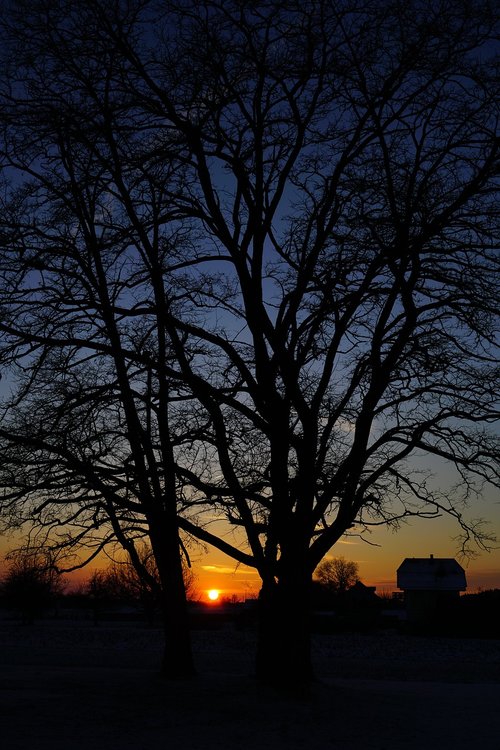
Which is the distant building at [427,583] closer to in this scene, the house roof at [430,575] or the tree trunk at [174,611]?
the house roof at [430,575]

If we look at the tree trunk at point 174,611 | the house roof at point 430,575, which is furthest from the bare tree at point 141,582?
the house roof at point 430,575

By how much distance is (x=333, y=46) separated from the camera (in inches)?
A: 576

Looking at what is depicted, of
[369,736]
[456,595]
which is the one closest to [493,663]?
[369,736]

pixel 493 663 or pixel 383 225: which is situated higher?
pixel 383 225

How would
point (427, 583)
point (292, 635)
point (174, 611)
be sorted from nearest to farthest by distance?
1. point (292, 635)
2. point (174, 611)
3. point (427, 583)

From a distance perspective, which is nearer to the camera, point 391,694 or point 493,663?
point 391,694

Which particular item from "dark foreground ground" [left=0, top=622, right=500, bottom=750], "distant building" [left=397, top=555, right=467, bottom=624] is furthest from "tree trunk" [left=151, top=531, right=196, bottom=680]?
"distant building" [left=397, top=555, right=467, bottom=624]

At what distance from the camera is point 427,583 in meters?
69.9

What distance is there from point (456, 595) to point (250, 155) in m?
62.1

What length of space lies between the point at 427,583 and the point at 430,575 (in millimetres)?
1195

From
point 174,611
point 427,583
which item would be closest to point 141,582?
point 174,611

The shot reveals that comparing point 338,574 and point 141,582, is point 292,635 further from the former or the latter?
point 338,574

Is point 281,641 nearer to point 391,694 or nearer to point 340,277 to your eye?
point 391,694

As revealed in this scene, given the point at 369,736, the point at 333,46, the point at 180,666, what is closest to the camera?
the point at 369,736
